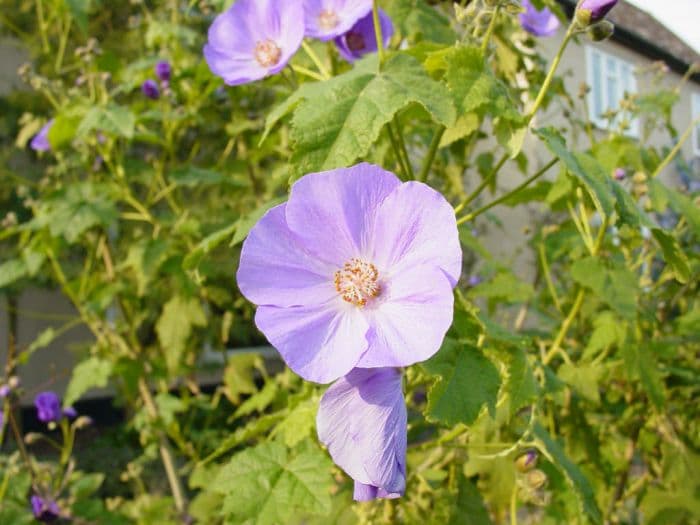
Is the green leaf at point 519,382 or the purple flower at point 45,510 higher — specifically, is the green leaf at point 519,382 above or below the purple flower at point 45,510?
above

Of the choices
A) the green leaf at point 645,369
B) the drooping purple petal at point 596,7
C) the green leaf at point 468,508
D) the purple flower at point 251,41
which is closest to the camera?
the drooping purple petal at point 596,7

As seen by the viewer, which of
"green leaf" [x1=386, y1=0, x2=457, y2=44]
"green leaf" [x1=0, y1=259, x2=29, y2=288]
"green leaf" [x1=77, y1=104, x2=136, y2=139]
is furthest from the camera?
"green leaf" [x1=0, y1=259, x2=29, y2=288]

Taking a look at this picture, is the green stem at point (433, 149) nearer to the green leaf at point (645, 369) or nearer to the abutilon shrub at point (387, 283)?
the abutilon shrub at point (387, 283)

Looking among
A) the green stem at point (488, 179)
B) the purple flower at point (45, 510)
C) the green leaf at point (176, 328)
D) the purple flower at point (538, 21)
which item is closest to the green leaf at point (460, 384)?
the green stem at point (488, 179)

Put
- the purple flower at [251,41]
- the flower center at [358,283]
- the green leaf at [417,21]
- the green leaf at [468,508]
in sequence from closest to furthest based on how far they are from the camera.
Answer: the flower center at [358,283], the purple flower at [251,41], the green leaf at [468,508], the green leaf at [417,21]

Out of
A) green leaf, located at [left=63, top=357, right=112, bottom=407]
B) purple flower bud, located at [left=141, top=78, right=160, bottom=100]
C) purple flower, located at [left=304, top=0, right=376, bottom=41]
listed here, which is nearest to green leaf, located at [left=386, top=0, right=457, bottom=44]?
purple flower, located at [left=304, top=0, right=376, bottom=41]

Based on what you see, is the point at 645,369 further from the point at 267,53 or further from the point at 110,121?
the point at 110,121

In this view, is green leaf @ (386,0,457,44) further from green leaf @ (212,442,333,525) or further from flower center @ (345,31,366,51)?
green leaf @ (212,442,333,525)
